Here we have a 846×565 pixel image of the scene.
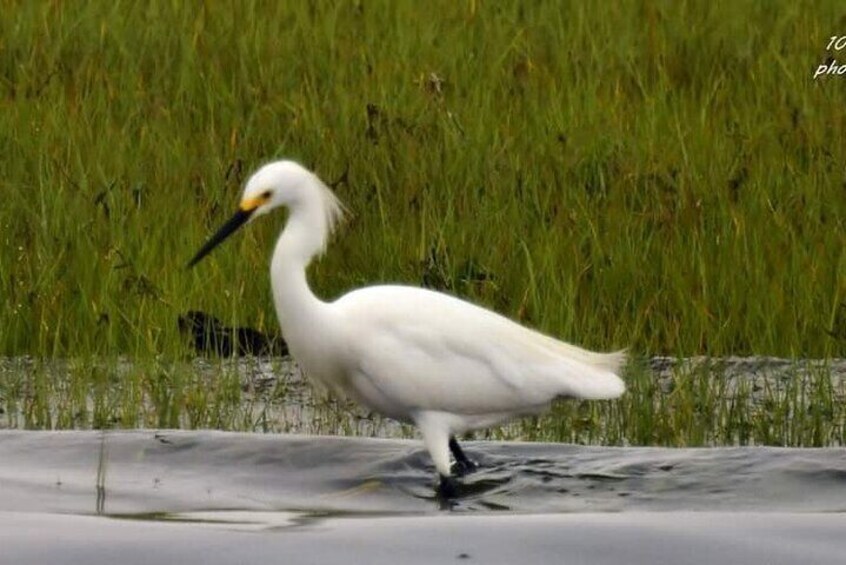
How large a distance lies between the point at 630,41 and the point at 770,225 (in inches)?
107

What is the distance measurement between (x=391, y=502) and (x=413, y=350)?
532mm

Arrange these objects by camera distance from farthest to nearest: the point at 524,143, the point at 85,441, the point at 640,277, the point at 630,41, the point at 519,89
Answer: the point at 630,41 < the point at 519,89 < the point at 524,143 < the point at 640,277 < the point at 85,441

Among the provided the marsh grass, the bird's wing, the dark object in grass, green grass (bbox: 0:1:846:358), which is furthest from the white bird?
the dark object in grass

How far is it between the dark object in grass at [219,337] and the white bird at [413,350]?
3.48 feet

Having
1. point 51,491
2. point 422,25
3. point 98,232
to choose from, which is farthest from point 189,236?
point 422,25

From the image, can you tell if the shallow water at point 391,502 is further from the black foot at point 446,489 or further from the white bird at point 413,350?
the white bird at point 413,350

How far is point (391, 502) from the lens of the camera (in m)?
6.52

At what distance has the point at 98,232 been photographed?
8.75 m

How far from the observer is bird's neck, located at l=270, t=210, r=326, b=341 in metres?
6.83

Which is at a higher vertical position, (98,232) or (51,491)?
(98,232)

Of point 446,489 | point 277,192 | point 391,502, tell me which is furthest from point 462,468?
point 277,192

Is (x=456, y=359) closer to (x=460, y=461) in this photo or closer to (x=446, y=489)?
(x=460, y=461)

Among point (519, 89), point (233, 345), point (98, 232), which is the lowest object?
point (233, 345)

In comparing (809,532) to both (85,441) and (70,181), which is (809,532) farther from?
(70,181)
